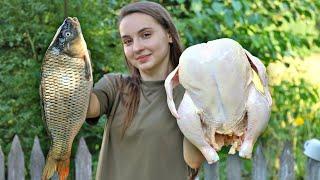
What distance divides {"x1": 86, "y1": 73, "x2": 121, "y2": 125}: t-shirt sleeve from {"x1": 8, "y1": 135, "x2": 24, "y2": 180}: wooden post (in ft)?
4.28

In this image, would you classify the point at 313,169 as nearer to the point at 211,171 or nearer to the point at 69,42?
the point at 211,171

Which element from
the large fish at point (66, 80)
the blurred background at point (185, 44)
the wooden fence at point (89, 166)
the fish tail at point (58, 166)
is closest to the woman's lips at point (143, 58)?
the large fish at point (66, 80)

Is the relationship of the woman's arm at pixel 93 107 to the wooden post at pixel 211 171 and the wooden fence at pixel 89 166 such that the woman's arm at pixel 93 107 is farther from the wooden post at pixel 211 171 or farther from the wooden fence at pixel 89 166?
the wooden post at pixel 211 171

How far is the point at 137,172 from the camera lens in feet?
6.26

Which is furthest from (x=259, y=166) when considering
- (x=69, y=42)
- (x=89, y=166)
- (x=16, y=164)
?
(x=69, y=42)

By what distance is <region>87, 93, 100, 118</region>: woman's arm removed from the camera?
180 cm

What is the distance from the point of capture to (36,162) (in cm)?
312

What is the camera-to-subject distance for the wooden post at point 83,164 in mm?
3119

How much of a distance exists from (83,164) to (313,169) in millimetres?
1138

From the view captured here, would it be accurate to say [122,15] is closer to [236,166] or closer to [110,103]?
[110,103]

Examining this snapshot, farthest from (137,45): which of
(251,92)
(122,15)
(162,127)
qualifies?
(251,92)

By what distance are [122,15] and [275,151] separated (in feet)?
9.17

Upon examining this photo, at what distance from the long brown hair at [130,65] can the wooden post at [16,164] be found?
1335mm

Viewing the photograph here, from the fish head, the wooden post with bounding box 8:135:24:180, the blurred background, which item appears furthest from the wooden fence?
the fish head
